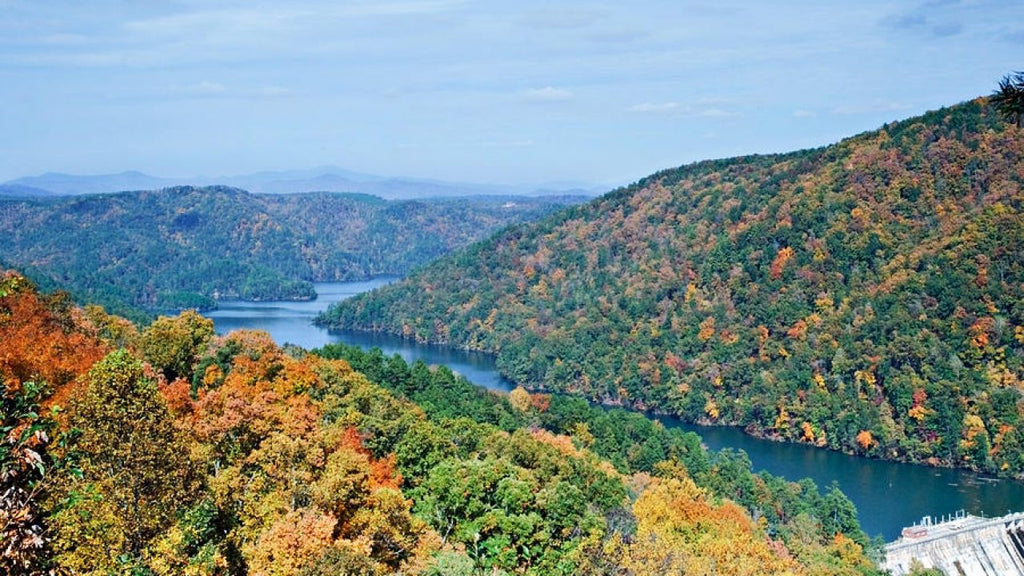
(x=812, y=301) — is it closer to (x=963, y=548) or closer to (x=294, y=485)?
(x=963, y=548)

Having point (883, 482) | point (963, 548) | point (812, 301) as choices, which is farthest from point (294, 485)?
point (812, 301)

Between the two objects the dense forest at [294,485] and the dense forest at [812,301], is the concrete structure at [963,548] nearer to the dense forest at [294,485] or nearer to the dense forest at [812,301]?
the dense forest at [294,485]

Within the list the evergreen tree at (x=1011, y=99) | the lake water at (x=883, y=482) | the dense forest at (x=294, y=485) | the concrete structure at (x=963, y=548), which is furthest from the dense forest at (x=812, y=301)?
the evergreen tree at (x=1011, y=99)

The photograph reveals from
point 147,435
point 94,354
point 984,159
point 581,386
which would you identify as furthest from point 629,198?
point 147,435

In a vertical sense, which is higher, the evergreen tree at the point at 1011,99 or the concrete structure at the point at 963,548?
the evergreen tree at the point at 1011,99

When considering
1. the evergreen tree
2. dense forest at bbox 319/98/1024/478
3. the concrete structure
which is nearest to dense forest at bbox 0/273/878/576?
the concrete structure

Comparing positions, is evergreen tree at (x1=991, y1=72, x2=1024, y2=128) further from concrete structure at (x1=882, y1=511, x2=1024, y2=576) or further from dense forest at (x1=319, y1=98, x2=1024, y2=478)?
dense forest at (x1=319, y1=98, x2=1024, y2=478)
